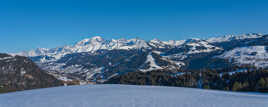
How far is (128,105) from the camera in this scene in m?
18.7

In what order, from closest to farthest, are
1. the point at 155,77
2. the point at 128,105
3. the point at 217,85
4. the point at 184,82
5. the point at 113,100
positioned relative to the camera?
the point at 128,105, the point at 113,100, the point at 217,85, the point at 184,82, the point at 155,77

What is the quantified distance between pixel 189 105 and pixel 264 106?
606 cm

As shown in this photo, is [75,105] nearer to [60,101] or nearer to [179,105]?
[60,101]

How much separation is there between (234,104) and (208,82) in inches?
4430

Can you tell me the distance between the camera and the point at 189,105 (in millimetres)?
19047

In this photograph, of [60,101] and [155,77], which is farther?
[155,77]

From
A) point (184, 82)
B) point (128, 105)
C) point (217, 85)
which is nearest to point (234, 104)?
point (128, 105)

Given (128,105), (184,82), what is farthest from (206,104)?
(184,82)

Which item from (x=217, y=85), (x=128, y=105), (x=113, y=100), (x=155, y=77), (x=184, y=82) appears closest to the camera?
(x=128, y=105)

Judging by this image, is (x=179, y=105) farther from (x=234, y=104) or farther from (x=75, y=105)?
(x=75, y=105)

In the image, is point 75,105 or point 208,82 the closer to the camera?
point 75,105

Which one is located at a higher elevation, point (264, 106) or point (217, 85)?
point (264, 106)

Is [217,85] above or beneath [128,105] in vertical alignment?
beneath

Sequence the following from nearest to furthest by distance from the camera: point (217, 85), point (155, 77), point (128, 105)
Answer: point (128, 105)
point (217, 85)
point (155, 77)
